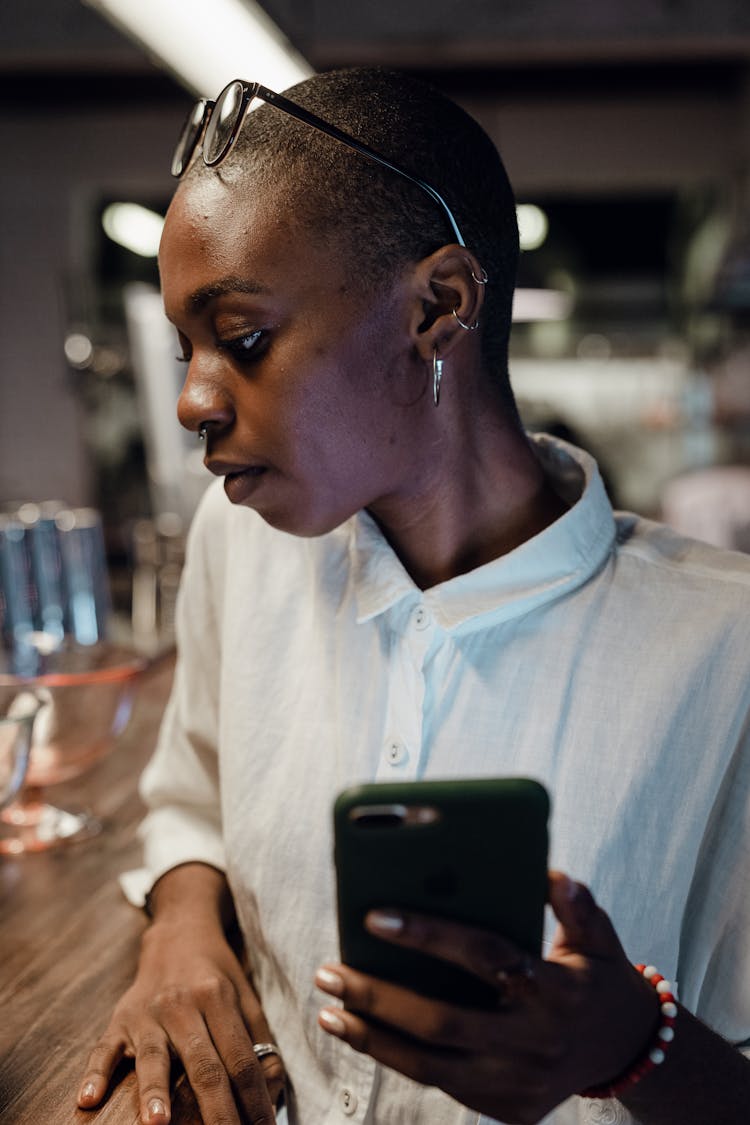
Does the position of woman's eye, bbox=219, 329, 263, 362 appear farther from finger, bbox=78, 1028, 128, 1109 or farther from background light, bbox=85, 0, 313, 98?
background light, bbox=85, 0, 313, 98

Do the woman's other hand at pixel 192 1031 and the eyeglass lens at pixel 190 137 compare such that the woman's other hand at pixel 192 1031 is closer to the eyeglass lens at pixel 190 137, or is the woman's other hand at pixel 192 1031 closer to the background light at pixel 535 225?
the eyeglass lens at pixel 190 137

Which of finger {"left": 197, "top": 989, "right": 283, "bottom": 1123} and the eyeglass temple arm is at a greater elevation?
the eyeglass temple arm

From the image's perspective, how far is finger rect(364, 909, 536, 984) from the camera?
1.80 ft

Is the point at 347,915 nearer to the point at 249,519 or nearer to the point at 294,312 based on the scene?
the point at 294,312

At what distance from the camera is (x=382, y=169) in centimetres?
81

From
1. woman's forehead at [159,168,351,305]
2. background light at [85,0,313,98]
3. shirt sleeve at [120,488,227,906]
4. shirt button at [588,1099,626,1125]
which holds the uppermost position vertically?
background light at [85,0,313,98]

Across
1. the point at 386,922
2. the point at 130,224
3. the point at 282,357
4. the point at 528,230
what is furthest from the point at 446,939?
the point at 130,224

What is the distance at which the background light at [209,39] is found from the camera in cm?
Result: 174

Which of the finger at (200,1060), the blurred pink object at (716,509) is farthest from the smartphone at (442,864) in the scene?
the blurred pink object at (716,509)

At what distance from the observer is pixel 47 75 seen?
5164 mm

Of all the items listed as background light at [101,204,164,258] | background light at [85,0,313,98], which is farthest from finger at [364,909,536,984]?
background light at [101,204,164,258]

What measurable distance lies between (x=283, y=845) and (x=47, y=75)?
5.28 meters

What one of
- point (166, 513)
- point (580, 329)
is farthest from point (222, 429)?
point (580, 329)

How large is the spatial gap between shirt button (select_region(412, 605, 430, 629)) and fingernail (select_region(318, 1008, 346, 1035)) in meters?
0.39
